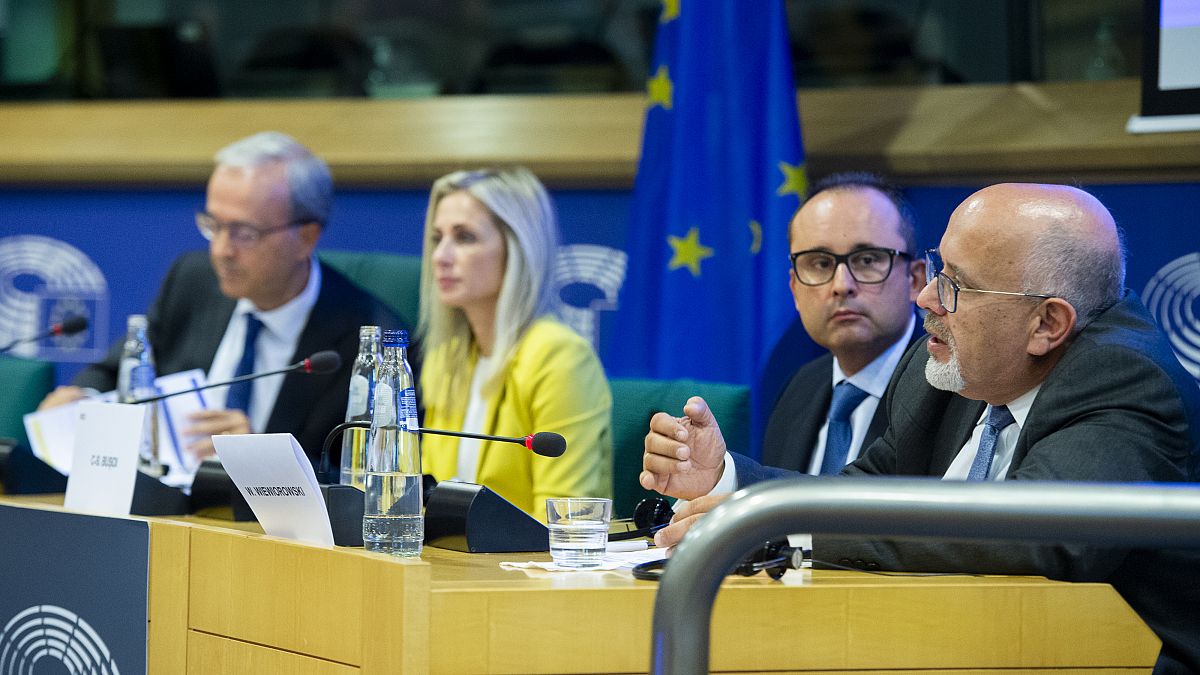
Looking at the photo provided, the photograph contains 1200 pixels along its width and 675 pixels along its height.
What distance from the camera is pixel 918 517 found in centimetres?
98

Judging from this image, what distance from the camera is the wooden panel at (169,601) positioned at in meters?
1.98

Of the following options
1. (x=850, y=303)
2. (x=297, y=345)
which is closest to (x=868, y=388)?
(x=850, y=303)

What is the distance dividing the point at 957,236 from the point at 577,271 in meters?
2.57

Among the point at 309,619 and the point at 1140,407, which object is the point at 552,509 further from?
the point at 1140,407

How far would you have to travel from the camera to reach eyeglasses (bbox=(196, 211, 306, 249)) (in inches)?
152

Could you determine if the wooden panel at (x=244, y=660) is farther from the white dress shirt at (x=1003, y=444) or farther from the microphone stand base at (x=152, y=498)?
the white dress shirt at (x=1003, y=444)

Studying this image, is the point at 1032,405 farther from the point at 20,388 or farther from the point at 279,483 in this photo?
the point at 20,388

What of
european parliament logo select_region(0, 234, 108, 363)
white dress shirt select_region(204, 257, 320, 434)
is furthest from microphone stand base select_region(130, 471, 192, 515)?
european parliament logo select_region(0, 234, 108, 363)

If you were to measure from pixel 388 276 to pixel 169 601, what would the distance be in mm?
1995

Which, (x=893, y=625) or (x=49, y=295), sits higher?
(x=49, y=295)

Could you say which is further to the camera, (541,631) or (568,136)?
(568,136)

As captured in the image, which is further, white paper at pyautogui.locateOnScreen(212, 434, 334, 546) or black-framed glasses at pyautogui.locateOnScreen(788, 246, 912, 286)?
black-framed glasses at pyautogui.locateOnScreen(788, 246, 912, 286)

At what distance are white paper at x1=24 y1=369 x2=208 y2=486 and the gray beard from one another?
1565 mm

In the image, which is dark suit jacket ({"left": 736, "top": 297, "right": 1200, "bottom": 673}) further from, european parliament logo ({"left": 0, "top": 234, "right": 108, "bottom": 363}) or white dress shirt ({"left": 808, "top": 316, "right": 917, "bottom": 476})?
european parliament logo ({"left": 0, "top": 234, "right": 108, "bottom": 363})
